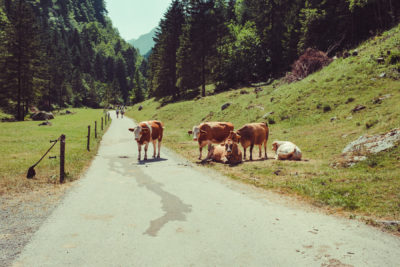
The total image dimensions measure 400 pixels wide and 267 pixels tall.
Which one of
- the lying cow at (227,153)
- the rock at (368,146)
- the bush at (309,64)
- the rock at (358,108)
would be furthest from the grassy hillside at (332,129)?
the bush at (309,64)

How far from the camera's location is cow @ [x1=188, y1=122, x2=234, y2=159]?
49.6ft

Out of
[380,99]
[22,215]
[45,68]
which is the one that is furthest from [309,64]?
[45,68]

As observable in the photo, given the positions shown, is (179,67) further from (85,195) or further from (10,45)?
(85,195)

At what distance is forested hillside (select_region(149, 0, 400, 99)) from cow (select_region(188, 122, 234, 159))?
32.3 m

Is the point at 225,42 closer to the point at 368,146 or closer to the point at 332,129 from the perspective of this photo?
the point at 332,129

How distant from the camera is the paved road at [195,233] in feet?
15.5

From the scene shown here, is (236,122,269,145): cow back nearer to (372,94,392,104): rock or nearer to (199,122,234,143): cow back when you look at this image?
(199,122,234,143): cow back

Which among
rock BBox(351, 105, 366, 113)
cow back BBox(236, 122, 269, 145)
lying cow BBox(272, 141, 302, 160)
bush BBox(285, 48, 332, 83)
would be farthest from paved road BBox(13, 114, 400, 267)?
bush BBox(285, 48, 332, 83)

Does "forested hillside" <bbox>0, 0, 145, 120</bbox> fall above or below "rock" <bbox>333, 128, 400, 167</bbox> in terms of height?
above

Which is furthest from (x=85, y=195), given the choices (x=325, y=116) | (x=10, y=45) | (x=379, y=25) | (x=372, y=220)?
(x=10, y=45)

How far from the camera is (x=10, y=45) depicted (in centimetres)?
4759

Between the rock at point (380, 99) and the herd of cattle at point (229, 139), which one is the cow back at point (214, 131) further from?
→ the rock at point (380, 99)

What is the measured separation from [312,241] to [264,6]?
66.6 metres

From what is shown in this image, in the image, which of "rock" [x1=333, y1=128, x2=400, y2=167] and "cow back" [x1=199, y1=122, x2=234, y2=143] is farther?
"cow back" [x1=199, y1=122, x2=234, y2=143]
